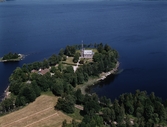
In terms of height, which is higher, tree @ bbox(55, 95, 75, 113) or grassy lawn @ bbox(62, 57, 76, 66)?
grassy lawn @ bbox(62, 57, 76, 66)

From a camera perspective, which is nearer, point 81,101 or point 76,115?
point 76,115

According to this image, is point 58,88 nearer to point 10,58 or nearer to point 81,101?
point 81,101

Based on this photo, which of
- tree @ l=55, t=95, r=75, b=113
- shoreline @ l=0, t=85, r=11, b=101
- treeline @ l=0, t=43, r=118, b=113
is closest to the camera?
tree @ l=55, t=95, r=75, b=113

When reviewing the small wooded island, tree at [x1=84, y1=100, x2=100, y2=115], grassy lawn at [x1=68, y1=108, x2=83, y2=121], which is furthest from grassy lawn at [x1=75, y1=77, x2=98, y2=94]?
tree at [x1=84, y1=100, x2=100, y2=115]

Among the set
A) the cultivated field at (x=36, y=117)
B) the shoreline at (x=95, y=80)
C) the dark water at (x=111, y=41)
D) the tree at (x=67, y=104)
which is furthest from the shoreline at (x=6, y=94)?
the shoreline at (x=95, y=80)

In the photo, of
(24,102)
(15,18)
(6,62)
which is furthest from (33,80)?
(15,18)

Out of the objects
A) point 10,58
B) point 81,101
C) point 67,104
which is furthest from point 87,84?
point 10,58

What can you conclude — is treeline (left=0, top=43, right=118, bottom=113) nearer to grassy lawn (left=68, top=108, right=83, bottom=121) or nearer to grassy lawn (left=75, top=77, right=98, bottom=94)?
grassy lawn (left=75, top=77, right=98, bottom=94)
